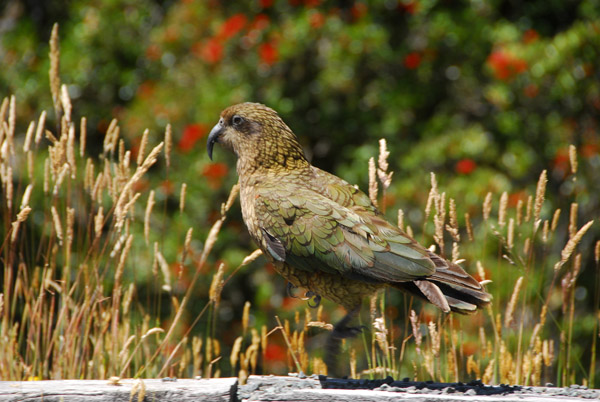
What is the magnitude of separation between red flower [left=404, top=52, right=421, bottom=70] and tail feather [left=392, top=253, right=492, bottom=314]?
376cm

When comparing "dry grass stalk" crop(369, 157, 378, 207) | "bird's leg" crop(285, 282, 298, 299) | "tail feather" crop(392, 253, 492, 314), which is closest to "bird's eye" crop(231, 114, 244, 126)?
"dry grass stalk" crop(369, 157, 378, 207)

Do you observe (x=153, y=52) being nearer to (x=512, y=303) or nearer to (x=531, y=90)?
(x=531, y=90)

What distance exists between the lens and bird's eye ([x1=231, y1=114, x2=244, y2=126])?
11.5 ft

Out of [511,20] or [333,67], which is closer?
[333,67]

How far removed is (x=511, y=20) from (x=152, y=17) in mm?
3237

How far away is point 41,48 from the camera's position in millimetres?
7355

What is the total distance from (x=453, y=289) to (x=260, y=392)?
810 millimetres

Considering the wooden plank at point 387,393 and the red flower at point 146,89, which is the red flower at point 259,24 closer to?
the red flower at point 146,89

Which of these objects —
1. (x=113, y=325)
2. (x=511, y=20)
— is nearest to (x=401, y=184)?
(x=511, y=20)

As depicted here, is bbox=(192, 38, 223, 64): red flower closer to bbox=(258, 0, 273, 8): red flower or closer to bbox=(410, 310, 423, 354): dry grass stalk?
bbox=(258, 0, 273, 8): red flower

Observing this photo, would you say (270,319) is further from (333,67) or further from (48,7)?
(48,7)

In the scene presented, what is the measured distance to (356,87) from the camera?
6.43 m

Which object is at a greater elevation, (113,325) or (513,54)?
(513,54)

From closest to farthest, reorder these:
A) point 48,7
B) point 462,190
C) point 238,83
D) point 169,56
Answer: point 462,190, point 238,83, point 169,56, point 48,7
